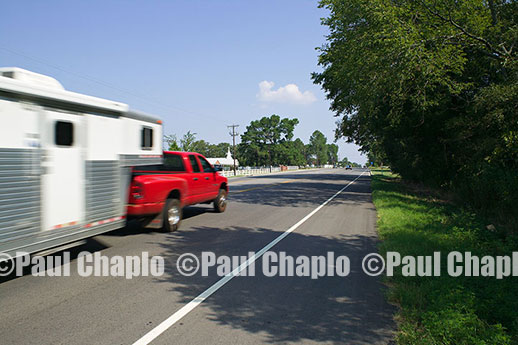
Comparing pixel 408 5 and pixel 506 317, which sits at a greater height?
pixel 408 5

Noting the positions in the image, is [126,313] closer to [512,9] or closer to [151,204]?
[151,204]

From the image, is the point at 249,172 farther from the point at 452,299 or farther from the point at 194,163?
the point at 452,299

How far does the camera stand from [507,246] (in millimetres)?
7793

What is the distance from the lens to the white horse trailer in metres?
5.12

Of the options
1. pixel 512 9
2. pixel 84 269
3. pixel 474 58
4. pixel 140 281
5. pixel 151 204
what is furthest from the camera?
pixel 474 58

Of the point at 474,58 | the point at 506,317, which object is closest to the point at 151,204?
the point at 506,317

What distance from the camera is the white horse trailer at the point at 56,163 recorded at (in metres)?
5.12

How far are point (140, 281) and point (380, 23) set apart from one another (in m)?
11.8

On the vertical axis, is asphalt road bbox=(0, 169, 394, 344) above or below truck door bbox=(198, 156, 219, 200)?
below

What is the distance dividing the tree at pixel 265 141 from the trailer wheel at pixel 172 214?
316ft

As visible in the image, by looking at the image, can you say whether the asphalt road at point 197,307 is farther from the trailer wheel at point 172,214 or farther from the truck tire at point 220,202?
the truck tire at point 220,202

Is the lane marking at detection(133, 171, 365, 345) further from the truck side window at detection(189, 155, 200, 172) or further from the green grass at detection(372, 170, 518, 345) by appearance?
the truck side window at detection(189, 155, 200, 172)

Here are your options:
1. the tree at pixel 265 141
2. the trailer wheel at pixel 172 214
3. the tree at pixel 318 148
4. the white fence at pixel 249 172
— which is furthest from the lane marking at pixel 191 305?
the tree at pixel 318 148

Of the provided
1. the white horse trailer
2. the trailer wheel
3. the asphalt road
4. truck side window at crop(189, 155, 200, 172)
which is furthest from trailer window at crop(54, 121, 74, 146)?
truck side window at crop(189, 155, 200, 172)
